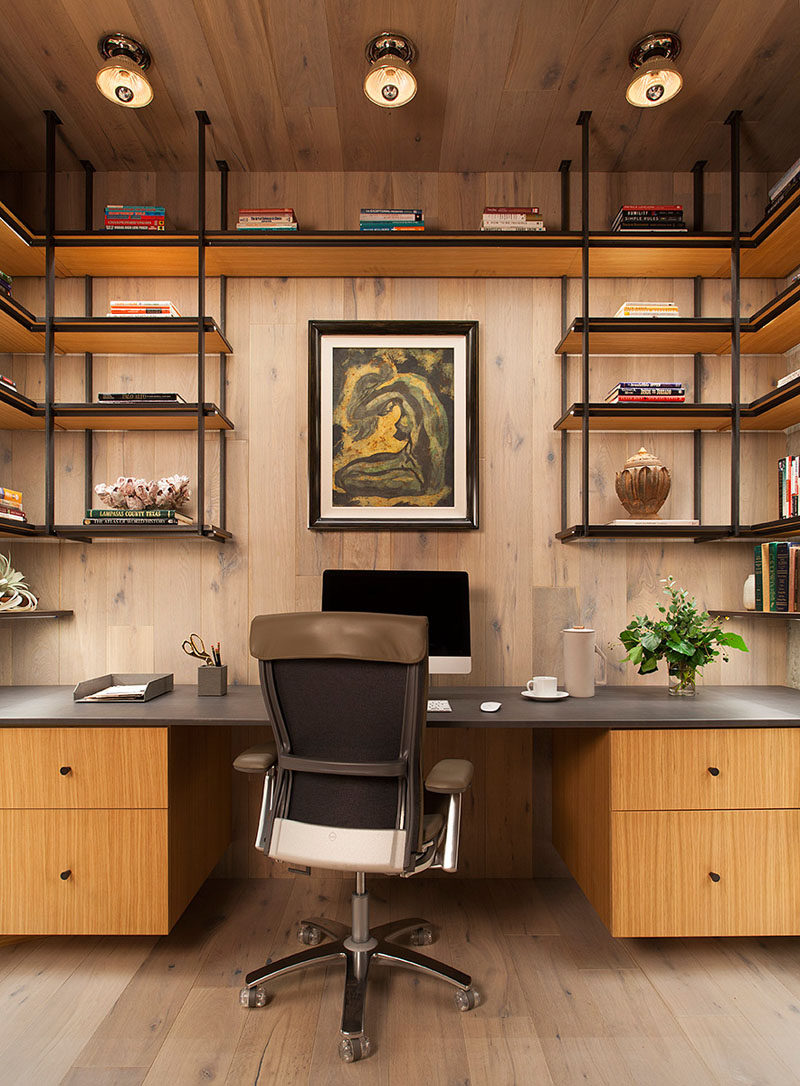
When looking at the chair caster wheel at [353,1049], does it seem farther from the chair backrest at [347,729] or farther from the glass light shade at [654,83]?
the glass light shade at [654,83]

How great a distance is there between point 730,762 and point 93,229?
2959 mm

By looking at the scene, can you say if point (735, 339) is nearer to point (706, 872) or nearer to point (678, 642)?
point (678, 642)

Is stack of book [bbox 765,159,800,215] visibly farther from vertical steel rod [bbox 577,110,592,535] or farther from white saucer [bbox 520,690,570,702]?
white saucer [bbox 520,690,570,702]

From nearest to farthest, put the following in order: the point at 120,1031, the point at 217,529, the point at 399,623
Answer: the point at 399,623
the point at 120,1031
the point at 217,529

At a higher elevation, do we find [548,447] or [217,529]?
[548,447]

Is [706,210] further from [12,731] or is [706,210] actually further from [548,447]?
[12,731]

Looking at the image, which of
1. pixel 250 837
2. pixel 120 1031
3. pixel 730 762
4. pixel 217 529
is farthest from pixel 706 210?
pixel 120 1031

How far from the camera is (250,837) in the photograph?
2.84 metres

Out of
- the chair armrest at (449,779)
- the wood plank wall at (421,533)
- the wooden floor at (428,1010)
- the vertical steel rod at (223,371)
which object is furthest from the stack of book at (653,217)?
the wooden floor at (428,1010)

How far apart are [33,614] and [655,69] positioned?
9.04 ft

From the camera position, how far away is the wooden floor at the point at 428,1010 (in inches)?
67.5

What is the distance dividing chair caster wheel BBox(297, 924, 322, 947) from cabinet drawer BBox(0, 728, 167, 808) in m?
0.65

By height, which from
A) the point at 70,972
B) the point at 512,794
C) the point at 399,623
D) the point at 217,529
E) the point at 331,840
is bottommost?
the point at 70,972

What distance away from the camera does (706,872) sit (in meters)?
2.12
